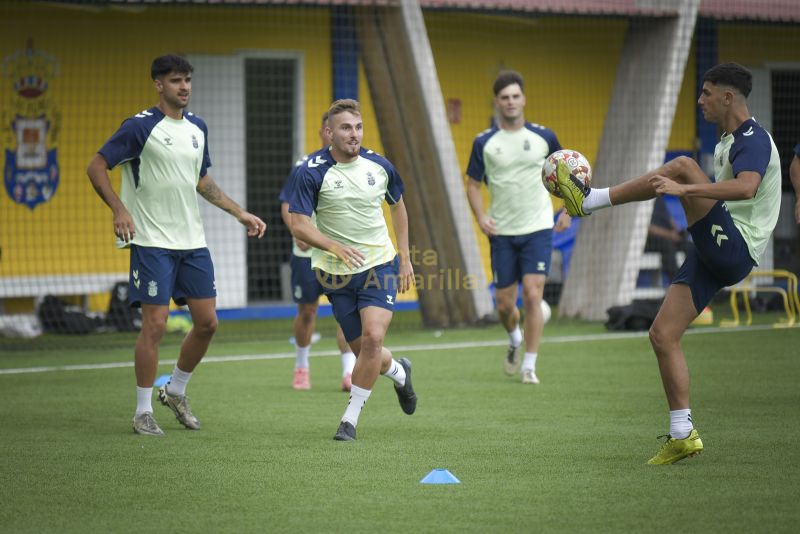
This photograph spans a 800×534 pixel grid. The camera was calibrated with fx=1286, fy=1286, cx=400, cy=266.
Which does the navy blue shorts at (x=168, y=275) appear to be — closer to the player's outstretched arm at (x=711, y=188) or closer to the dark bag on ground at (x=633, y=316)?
the player's outstretched arm at (x=711, y=188)

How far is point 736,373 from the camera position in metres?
10.8

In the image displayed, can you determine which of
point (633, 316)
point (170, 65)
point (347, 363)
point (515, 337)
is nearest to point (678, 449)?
point (170, 65)

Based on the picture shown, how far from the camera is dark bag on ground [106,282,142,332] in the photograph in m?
15.7

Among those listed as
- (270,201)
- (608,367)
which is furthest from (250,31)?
(608,367)

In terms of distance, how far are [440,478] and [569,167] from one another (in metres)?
1.80

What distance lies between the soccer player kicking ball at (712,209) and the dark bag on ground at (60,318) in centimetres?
984

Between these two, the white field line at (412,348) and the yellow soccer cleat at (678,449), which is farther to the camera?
the white field line at (412,348)

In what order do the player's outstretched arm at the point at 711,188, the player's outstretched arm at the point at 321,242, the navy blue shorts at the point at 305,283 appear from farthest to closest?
the navy blue shorts at the point at 305,283 → the player's outstretched arm at the point at 321,242 → the player's outstretched arm at the point at 711,188

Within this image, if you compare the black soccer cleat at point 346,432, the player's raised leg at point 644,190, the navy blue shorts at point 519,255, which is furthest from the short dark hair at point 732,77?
the navy blue shorts at point 519,255

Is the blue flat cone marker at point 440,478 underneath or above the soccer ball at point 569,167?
underneath

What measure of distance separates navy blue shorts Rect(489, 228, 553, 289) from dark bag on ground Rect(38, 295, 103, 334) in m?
6.41

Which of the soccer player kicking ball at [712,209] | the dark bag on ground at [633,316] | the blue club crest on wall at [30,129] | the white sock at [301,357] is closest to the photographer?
the soccer player kicking ball at [712,209]

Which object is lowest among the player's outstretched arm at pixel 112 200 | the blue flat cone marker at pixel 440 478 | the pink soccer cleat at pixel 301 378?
the pink soccer cleat at pixel 301 378

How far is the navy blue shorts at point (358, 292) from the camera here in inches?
306
